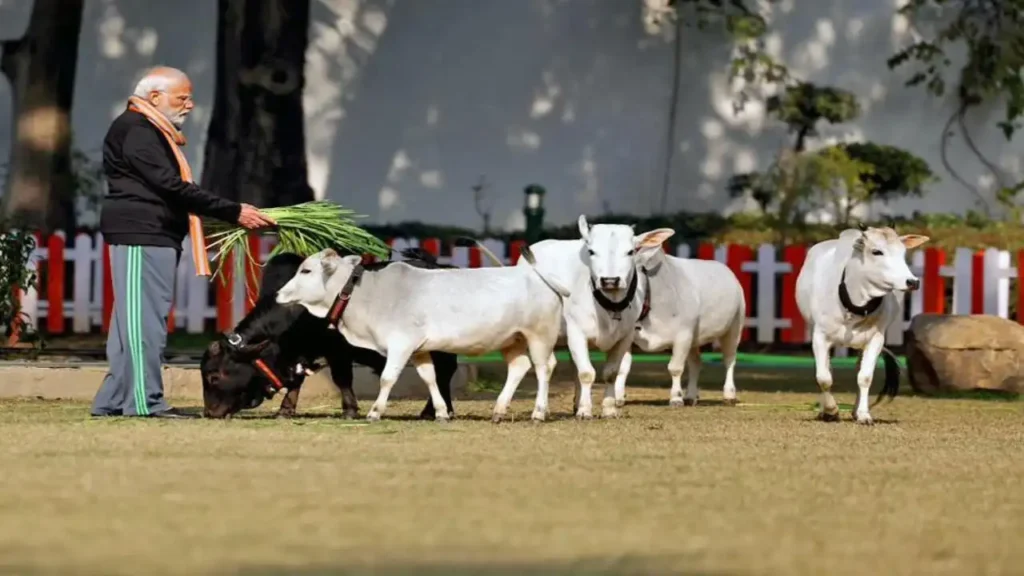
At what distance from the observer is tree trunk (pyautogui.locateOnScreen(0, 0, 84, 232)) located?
23.4 m

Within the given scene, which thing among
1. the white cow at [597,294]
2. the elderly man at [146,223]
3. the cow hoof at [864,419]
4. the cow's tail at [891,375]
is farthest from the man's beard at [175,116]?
the cow's tail at [891,375]

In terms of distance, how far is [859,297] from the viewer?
1380 cm

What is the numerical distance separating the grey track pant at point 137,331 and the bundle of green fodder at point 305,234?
2.18 ft

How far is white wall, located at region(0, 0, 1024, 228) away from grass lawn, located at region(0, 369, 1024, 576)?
1341cm

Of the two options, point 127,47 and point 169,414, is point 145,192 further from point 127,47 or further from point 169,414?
point 127,47

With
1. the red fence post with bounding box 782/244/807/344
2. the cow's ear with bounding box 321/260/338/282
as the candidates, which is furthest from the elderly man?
the red fence post with bounding box 782/244/807/344

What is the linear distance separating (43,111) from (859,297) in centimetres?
1220

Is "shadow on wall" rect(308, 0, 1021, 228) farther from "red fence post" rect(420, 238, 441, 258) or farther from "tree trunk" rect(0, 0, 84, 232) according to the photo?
"red fence post" rect(420, 238, 441, 258)

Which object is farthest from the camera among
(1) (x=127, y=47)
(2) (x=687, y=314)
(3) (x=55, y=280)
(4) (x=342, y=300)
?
(1) (x=127, y=47)

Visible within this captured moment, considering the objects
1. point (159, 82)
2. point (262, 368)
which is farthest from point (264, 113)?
point (262, 368)

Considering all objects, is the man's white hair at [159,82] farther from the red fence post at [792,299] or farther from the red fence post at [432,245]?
the red fence post at [792,299]

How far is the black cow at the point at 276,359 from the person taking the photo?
13289 mm

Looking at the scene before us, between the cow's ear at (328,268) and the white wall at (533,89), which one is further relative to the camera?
the white wall at (533,89)

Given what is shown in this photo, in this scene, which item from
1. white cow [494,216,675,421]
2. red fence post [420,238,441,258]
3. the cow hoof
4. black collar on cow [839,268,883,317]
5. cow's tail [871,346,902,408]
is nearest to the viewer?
white cow [494,216,675,421]
